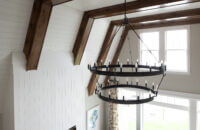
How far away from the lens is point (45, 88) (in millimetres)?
3498

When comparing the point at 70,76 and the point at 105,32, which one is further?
the point at 105,32

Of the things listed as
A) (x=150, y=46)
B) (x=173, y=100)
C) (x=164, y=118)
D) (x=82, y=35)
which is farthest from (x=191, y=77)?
(x=82, y=35)

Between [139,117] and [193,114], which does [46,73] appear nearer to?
[139,117]

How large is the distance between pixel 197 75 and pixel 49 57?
432 centimetres

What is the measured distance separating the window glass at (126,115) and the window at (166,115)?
492 mm

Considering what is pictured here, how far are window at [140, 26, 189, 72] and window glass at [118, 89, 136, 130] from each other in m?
1.98

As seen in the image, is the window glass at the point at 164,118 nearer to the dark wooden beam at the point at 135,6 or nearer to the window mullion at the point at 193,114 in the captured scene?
the window mullion at the point at 193,114

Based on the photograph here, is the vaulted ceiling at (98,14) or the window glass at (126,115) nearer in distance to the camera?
the vaulted ceiling at (98,14)

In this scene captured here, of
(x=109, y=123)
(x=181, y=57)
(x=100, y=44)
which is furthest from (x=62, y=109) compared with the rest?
(x=181, y=57)

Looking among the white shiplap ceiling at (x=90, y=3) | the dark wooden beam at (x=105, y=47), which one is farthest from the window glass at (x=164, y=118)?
the white shiplap ceiling at (x=90, y=3)

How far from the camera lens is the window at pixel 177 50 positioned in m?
4.71

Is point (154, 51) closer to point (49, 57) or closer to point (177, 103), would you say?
point (177, 103)

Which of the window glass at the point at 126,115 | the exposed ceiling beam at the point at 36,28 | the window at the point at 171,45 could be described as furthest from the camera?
the window glass at the point at 126,115

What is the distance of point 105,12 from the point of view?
3.37 metres
